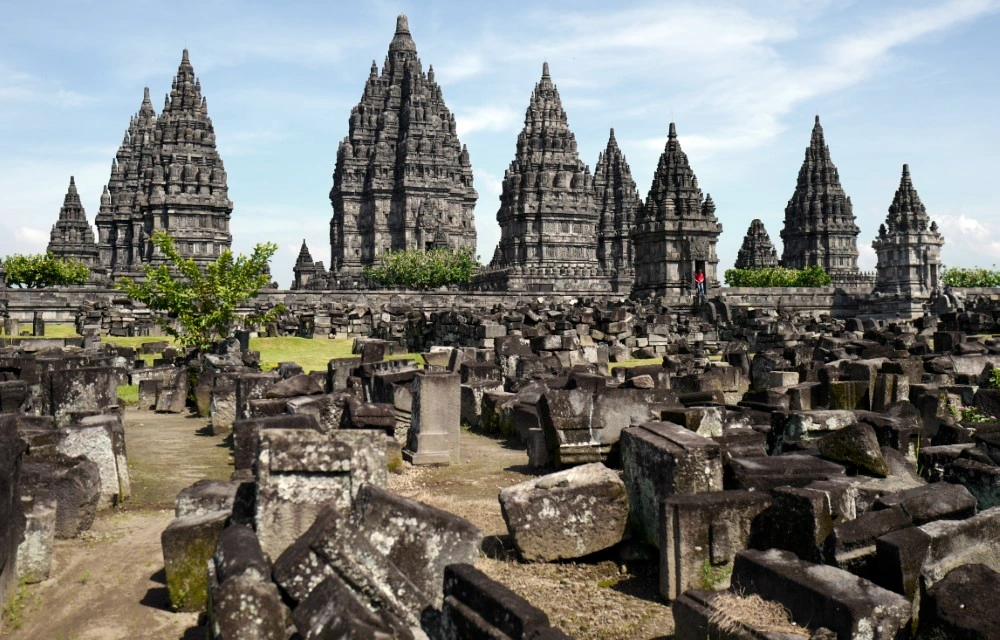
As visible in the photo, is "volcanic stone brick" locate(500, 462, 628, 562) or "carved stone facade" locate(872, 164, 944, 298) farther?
"carved stone facade" locate(872, 164, 944, 298)

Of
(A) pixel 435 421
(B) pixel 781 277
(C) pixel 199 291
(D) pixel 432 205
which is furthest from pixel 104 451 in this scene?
(D) pixel 432 205

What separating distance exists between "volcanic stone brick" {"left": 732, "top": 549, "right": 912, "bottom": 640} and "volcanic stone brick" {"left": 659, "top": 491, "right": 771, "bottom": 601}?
2.32 feet

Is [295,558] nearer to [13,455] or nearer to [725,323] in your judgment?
[13,455]

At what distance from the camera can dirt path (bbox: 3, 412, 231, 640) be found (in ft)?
18.5

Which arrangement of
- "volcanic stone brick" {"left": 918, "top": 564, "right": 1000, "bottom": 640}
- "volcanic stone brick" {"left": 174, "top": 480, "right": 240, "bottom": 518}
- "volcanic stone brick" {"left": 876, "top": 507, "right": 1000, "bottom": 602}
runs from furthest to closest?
"volcanic stone brick" {"left": 174, "top": 480, "right": 240, "bottom": 518}, "volcanic stone brick" {"left": 876, "top": 507, "right": 1000, "bottom": 602}, "volcanic stone brick" {"left": 918, "top": 564, "right": 1000, "bottom": 640}

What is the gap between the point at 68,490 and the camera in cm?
748

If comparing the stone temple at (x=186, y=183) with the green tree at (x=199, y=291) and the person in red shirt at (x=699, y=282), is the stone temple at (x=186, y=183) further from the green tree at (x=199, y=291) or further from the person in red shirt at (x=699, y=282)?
the green tree at (x=199, y=291)

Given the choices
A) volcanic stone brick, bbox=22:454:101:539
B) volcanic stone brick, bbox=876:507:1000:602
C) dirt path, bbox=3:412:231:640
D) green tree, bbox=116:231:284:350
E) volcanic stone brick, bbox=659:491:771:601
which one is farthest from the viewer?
green tree, bbox=116:231:284:350

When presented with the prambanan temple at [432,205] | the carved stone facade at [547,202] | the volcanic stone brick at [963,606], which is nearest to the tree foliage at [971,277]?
the prambanan temple at [432,205]

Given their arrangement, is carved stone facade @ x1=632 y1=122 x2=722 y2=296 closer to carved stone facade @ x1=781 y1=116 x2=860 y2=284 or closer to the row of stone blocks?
carved stone facade @ x1=781 y1=116 x2=860 y2=284

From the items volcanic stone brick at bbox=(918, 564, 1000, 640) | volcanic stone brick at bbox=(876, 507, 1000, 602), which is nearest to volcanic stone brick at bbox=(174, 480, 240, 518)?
volcanic stone brick at bbox=(876, 507, 1000, 602)

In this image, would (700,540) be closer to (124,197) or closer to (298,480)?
(298,480)

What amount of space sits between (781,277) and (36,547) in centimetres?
6723

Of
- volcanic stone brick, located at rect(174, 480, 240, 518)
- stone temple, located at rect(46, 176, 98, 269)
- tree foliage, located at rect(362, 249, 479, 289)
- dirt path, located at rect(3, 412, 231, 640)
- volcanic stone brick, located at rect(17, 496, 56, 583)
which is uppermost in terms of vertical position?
stone temple, located at rect(46, 176, 98, 269)
